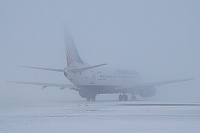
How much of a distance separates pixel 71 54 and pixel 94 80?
189 inches

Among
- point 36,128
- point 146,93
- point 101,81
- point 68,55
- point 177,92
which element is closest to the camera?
point 36,128

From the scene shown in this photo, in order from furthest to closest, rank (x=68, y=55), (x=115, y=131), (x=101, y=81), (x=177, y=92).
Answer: (x=177, y=92) < (x=101, y=81) < (x=68, y=55) < (x=115, y=131)

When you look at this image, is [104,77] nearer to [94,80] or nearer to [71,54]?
[94,80]

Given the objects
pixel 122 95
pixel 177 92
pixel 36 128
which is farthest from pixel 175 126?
pixel 177 92

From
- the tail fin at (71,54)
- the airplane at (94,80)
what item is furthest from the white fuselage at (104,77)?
the tail fin at (71,54)

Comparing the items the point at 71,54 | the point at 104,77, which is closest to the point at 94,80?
the point at 104,77

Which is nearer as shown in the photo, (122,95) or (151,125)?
(151,125)

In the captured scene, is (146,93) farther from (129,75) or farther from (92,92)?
(92,92)

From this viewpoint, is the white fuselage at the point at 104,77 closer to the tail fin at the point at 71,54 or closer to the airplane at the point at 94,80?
the airplane at the point at 94,80

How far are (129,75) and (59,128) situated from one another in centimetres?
4230

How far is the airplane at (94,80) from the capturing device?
45938mm

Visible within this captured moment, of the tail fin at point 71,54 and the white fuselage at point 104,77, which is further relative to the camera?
the white fuselage at point 104,77

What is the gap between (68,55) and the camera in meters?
46.3

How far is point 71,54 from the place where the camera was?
152 feet
